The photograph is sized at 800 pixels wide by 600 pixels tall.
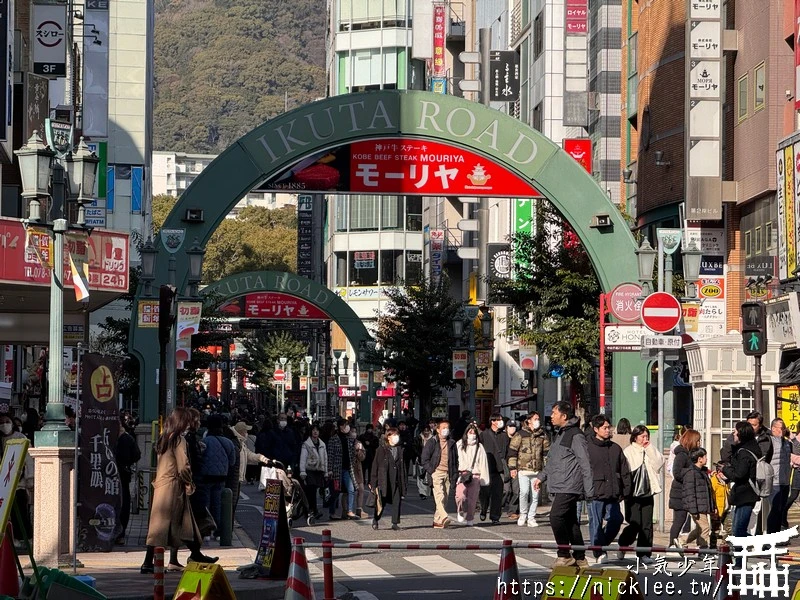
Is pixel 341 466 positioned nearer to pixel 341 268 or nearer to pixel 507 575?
pixel 507 575

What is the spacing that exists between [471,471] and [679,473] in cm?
762

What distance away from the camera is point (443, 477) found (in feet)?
94.7

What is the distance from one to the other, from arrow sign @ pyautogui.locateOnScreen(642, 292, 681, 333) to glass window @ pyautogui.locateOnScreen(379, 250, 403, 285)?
75.1 m

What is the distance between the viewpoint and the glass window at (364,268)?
101750 millimetres

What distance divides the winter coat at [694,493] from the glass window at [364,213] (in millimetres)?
81361

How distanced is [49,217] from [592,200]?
13.6 m

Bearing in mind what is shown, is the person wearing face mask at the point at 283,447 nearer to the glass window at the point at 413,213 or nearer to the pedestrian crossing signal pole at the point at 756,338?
the pedestrian crossing signal pole at the point at 756,338

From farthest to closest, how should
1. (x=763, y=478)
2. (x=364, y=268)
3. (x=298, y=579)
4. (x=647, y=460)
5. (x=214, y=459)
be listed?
(x=364, y=268) → (x=647, y=460) → (x=214, y=459) → (x=763, y=478) → (x=298, y=579)

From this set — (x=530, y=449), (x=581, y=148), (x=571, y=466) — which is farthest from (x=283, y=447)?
(x=581, y=148)

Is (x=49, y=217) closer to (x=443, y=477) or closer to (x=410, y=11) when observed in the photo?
(x=443, y=477)

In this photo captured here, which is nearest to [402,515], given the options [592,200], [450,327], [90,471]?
[592,200]

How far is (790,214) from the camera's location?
3195 cm

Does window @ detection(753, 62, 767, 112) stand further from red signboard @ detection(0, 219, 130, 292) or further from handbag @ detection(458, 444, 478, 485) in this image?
red signboard @ detection(0, 219, 130, 292)

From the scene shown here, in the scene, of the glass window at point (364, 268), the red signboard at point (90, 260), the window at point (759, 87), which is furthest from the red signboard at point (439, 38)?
the red signboard at point (90, 260)
